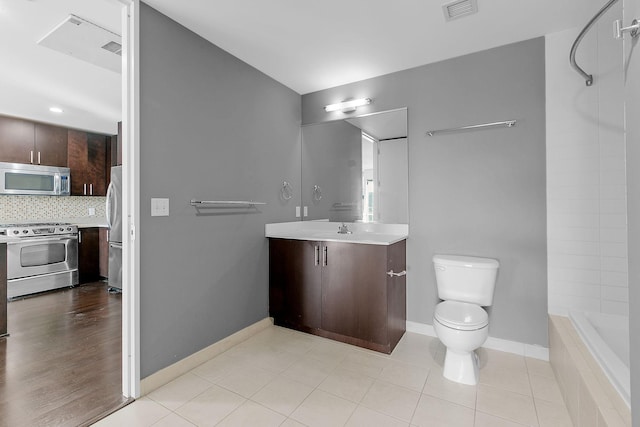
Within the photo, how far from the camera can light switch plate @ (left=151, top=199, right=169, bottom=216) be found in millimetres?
1847

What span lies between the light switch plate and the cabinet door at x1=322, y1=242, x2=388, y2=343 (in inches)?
47.9

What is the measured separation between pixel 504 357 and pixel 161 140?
9.31 feet

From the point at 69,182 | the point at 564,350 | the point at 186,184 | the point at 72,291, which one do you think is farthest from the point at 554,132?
the point at 69,182

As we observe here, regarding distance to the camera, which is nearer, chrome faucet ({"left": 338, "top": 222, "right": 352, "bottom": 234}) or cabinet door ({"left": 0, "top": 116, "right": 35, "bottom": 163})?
chrome faucet ({"left": 338, "top": 222, "right": 352, "bottom": 234})

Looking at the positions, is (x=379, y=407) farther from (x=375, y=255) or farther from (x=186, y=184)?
(x=186, y=184)

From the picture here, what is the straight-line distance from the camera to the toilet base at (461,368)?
1.88 m

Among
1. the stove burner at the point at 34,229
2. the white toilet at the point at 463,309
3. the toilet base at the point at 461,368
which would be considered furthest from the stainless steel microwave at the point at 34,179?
the toilet base at the point at 461,368

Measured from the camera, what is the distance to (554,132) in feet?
6.97

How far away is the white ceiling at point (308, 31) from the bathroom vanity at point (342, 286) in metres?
1.47

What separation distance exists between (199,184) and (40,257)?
323 cm

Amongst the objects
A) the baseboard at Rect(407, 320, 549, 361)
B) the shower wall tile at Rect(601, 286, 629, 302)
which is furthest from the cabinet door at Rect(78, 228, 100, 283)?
the shower wall tile at Rect(601, 286, 629, 302)

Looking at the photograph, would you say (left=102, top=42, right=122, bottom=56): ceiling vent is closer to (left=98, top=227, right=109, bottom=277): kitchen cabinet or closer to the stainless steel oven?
the stainless steel oven

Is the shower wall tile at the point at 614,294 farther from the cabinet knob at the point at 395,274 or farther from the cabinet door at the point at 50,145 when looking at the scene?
the cabinet door at the point at 50,145

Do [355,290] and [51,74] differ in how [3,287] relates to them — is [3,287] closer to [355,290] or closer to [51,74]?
[51,74]
